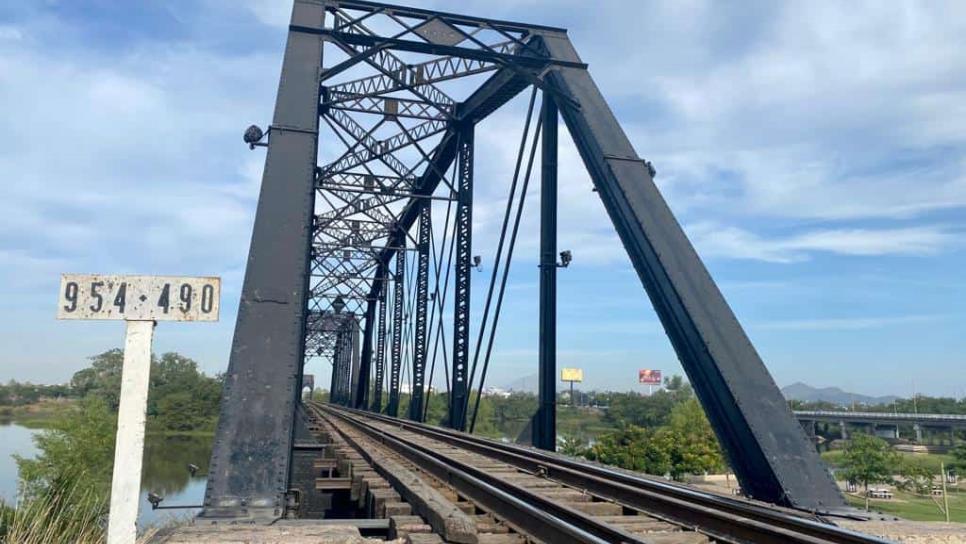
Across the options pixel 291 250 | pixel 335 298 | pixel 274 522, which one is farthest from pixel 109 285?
pixel 335 298

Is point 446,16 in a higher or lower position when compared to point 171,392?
higher

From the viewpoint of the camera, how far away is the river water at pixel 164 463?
37250 millimetres

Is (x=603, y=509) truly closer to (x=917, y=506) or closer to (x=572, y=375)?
(x=917, y=506)

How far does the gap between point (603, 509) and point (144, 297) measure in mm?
3906

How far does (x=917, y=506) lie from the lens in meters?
42.3

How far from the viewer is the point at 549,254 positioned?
1229cm

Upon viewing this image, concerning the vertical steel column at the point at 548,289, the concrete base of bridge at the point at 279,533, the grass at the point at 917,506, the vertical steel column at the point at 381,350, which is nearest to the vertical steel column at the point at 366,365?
the vertical steel column at the point at 381,350

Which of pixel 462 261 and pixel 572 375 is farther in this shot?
pixel 572 375

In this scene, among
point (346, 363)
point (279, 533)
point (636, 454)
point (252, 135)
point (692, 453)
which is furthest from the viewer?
point (346, 363)

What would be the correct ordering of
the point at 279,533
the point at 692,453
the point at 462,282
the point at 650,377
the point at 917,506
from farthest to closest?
the point at 650,377
the point at 917,506
the point at 692,453
the point at 462,282
the point at 279,533

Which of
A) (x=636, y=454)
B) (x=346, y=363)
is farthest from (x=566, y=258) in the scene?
(x=346, y=363)

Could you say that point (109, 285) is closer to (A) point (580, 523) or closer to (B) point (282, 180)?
(A) point (580, 523)

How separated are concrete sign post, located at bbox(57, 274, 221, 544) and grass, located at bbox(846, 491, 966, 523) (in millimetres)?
37244

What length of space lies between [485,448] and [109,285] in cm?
738
